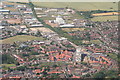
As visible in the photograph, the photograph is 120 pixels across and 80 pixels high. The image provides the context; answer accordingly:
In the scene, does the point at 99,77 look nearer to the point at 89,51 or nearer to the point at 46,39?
the point at 89,51

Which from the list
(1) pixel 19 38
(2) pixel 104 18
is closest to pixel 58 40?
(1) pixel 19 38

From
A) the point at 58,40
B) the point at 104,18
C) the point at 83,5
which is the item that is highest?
the point at 83,5

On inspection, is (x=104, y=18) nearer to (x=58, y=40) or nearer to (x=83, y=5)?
(x=83, y=5)

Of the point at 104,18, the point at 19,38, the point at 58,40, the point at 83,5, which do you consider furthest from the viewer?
the point at 83,5

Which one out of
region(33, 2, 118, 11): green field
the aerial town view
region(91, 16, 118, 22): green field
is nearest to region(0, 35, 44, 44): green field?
the aerial town view

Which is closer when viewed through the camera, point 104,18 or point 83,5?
point 104,18

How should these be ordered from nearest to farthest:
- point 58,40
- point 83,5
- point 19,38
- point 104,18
Result: 1. point 19,38
2. point 58,40
3. point 104,18
4. point 83,5

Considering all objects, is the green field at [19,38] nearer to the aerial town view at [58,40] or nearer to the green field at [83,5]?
the aerial town view at [58,40]

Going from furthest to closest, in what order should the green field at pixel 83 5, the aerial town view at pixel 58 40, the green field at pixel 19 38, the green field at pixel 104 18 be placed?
the green field at pixel 83 5 < the green field at pixel 104 18 < the green field at pixel 19 38 < the aerial town view at pixel 58 40

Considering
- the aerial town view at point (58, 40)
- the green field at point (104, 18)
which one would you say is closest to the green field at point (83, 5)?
the aerial town view at point (58, 40)
